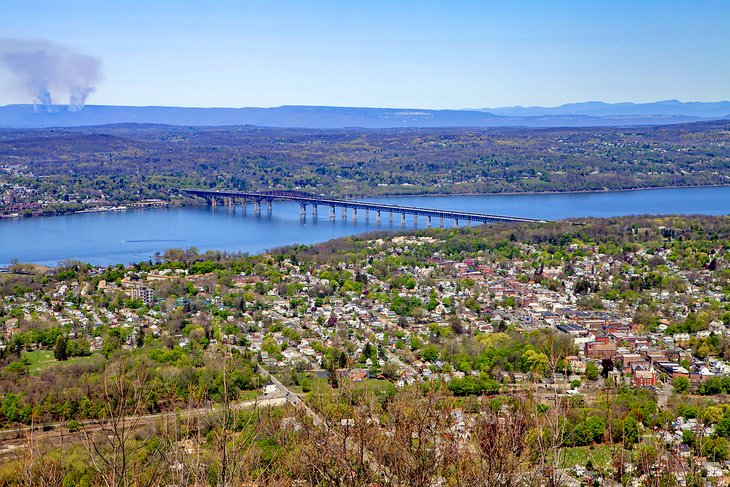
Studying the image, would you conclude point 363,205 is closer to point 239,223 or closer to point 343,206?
point 343,206

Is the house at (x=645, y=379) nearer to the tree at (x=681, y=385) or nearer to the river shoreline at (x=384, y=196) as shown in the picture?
the tree at (x=681, y=385)

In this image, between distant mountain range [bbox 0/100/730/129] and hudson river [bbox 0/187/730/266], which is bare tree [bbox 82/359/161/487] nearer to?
hudson river [bbox 0/187/730/266]

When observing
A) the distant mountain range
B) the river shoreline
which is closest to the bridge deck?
the river shoreline

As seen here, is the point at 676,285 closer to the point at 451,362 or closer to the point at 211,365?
the point at 451,362

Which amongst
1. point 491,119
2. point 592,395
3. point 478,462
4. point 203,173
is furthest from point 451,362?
point 491,119

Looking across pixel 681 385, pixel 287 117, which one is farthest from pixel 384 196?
pixel 287 117

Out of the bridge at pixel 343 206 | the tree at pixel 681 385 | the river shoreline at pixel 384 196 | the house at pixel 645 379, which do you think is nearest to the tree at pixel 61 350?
the house at pixel 645 379
